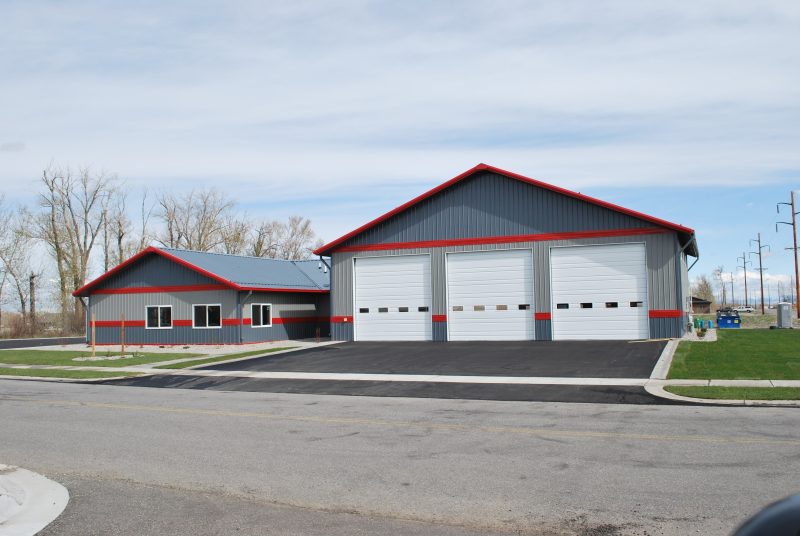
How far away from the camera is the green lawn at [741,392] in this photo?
13.5 meters

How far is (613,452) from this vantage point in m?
9.22

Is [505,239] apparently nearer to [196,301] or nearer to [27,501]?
[196,301]

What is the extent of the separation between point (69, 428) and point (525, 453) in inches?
325

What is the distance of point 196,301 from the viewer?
36.0 meters

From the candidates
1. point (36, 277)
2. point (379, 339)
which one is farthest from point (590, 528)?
point (36, 277)

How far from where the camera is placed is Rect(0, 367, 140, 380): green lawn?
2259 centimetres

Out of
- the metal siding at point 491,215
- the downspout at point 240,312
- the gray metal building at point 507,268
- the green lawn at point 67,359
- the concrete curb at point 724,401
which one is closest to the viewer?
the concrete curb at point 724,401

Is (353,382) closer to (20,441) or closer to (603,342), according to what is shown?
(20,441)

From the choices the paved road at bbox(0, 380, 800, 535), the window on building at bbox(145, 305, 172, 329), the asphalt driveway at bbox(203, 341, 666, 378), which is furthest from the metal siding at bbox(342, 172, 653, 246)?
the paved road at bbox(0, 380, 800, 535)

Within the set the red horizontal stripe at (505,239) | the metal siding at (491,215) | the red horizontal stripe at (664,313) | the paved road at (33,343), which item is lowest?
the paved road at (33,343)

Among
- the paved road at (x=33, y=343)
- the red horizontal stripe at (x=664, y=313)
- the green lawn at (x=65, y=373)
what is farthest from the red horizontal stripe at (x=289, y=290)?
the red horizontal stripe at (x=664, y=313)

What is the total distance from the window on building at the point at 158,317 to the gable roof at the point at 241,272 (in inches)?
110

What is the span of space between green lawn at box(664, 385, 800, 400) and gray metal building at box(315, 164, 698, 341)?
14.2 meters

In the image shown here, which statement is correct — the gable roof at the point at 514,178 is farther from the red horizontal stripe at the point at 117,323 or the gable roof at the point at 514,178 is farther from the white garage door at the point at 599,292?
the red horizontal stripe at the point at 117,323
